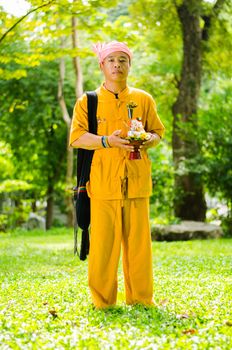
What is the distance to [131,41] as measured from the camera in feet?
42.1

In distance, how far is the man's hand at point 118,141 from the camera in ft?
17.0

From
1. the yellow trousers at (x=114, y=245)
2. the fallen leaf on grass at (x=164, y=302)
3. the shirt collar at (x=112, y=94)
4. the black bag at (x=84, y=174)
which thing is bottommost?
the fallen leaf on grass at (x=164, y=302)

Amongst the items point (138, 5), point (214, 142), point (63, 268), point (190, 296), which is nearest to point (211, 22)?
point (138, 5)

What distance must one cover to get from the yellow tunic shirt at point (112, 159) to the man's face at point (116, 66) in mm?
144

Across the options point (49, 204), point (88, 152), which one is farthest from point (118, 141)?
point (49, 204)

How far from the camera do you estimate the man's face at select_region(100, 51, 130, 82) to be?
214 inches

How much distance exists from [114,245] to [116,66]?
1501 millimetres

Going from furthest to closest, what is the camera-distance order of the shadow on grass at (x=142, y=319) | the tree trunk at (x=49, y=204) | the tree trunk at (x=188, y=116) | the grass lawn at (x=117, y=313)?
the tree trunk at (x=49, y=204)
the tree trunk at (x=188, y=116)
the shadow on grass at (x=142, y=319)
the grass lawn at (x=117, y=313)

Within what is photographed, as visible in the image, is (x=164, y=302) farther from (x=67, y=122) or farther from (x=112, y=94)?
(x=67, y=122)

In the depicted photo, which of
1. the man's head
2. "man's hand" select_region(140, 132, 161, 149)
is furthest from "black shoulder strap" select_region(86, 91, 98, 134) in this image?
"man's hand" select_region(140, 132, 161, 149)

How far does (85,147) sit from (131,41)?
779cm

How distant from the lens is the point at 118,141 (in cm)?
520

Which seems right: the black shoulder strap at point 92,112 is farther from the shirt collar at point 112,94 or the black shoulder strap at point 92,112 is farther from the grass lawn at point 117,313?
the grass lawn at point 117,313

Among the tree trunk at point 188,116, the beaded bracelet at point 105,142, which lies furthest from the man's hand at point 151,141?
the tree trunk at point 188,116
